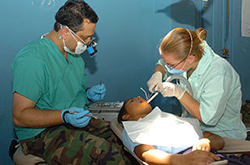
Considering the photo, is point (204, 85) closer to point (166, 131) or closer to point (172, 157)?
point (166, 131)

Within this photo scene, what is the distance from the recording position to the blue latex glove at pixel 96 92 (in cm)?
216

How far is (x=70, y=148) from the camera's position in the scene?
1.51 metres

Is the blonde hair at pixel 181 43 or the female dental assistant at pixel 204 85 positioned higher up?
the blonde hair at pixel 181 43

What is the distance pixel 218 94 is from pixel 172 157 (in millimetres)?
534

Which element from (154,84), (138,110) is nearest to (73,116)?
(138,110)

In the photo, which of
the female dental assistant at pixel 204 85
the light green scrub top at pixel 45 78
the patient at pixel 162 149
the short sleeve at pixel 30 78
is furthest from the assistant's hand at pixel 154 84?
the short sleeve at pixel 30 78

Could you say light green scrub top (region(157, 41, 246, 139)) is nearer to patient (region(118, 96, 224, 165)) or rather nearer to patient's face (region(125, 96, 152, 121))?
patient (region(118, 96, 224, 165))

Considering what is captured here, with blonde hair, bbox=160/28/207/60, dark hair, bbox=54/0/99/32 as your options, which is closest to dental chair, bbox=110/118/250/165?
blonde hair, bbox=160/28/207/60

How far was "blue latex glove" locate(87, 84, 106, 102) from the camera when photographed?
2.16 m

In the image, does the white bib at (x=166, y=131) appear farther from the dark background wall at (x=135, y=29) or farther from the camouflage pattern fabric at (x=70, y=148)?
the dark background wall at (x=135, y=29)

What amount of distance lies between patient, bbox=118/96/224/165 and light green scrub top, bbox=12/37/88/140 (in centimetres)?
47

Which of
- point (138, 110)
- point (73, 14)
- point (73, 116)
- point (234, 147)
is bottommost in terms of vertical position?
point (234, 147)

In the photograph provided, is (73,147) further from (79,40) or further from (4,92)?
(4,92)

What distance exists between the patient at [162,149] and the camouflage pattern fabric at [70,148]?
145 millimetres
